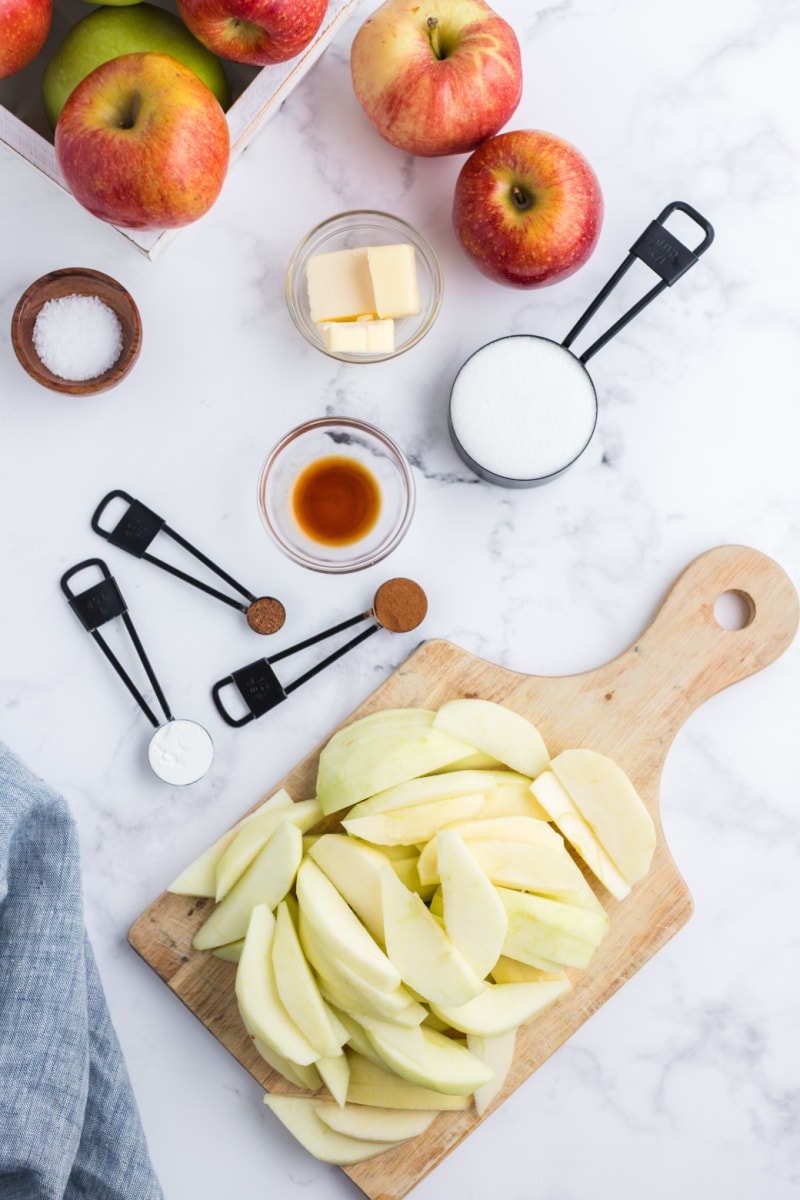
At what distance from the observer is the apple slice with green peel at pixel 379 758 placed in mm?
1141

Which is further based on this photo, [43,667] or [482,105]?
[43,667]

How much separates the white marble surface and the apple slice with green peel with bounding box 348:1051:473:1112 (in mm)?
150

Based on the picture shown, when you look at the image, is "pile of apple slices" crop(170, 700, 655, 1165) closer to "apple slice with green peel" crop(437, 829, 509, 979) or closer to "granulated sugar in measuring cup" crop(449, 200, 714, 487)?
"apple slice with green peel" crop(437, 829, 509, 979)

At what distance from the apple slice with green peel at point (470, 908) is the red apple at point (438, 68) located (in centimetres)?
81

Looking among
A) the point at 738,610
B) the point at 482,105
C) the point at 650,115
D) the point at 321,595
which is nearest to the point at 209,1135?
the point at 321,595

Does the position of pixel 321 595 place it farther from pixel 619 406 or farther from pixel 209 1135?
pixel 209 1135

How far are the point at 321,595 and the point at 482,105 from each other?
60 cm

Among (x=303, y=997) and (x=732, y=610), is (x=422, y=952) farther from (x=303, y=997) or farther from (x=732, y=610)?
(x=732, y=610)

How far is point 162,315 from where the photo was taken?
4.18 ft

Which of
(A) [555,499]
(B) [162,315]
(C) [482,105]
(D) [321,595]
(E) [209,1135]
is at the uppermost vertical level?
(C) [482,105]

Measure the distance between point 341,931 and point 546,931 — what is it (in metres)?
0.23

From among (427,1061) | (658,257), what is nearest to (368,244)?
(658,257)

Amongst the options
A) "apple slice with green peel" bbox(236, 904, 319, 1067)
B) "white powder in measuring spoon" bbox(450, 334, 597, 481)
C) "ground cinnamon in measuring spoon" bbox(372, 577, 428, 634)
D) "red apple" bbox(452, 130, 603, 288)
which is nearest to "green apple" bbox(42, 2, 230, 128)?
"red apple" bbox(452, 130, 603, 288)

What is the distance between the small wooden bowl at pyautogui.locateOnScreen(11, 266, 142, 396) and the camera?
46.9 inches
